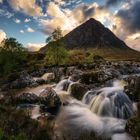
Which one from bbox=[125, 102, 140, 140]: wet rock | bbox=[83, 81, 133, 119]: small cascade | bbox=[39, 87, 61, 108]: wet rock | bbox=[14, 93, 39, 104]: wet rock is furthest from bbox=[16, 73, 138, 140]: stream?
bbox=[14, 93, 39, 104]: wet rock

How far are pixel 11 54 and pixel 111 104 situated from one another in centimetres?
4402

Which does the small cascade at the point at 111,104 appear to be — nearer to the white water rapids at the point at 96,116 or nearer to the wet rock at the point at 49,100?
the white water rapids at the point at 96,116

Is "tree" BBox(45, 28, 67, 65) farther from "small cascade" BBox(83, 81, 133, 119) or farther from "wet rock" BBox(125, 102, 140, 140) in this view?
"wet rock" BBox(125, 102, 140, 140)

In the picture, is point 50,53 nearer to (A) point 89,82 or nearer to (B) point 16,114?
(A) point 89,82

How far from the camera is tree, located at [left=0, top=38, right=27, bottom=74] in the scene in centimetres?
5838

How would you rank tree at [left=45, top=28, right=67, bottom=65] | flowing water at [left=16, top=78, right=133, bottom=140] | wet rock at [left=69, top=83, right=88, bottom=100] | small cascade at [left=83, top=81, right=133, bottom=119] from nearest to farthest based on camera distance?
flowing water at [left=16, top=78, right=133, bottom=140]
small cascade at [left=83, top=81, right=133, bottom=119]
wet rock at [left=69, top=83, right=88, bottom=100]
tree at [left=45, top=28, right=67, bottom=65]

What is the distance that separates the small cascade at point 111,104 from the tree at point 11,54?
37322 millimetres

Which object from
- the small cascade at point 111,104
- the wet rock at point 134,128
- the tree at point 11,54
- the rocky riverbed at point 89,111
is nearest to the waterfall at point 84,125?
the rocky riverbed at point 89,111

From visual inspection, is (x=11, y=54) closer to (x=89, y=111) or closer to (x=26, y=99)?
(x=26, y=99)

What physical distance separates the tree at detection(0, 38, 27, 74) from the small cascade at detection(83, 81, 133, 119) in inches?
1469

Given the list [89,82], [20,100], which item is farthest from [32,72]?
[20,100]

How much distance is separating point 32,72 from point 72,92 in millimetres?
28374

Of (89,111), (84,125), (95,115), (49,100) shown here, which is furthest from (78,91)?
(84,125)

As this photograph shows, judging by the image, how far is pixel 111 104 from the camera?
818 inches
